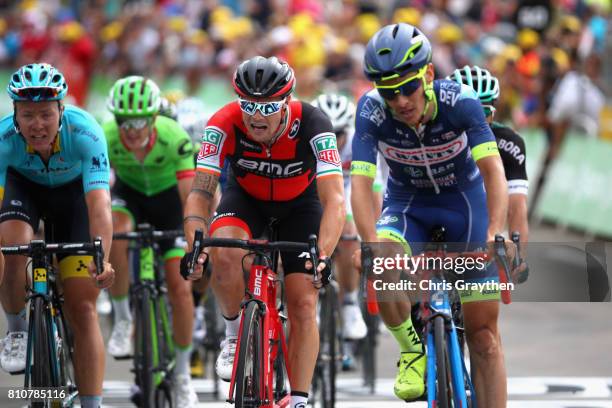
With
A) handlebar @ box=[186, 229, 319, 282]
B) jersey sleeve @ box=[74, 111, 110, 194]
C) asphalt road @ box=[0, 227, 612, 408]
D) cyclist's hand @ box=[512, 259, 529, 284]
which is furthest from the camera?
asphalt road @ box=[0, 227, 612, 408]

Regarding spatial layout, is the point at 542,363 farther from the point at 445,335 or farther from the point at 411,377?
the point at 445,335

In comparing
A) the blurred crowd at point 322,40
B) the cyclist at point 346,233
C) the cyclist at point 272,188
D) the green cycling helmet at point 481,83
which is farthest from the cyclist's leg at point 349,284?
the blurred crowd at point 322,40

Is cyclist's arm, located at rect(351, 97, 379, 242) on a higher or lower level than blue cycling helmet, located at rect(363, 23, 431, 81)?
lower

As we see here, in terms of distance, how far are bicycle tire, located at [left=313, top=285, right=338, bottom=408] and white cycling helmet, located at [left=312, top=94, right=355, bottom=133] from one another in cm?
129

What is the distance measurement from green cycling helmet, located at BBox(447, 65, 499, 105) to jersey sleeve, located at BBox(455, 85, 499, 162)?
99cm

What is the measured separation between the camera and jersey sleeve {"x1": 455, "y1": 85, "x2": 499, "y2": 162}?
7281 mm

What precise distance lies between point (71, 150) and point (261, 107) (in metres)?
1.20

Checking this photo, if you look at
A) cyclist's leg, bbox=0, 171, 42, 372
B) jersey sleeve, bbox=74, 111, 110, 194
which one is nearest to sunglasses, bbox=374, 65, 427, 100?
jersey sleeve, bbox=74, 111, 110, 194

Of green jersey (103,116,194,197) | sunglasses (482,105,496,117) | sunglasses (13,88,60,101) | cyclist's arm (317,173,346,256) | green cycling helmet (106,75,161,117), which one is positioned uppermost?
green cycling helmet (106,75,161,117)

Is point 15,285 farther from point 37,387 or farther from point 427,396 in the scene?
point 427,396

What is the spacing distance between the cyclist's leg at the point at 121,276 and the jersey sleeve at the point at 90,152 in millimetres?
1887

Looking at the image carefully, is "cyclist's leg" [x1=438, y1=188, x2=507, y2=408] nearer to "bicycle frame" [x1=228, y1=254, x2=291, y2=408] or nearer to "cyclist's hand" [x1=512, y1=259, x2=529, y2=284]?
"cyclist's hand" [x1=512, y1=259, x2=529, y2=284]

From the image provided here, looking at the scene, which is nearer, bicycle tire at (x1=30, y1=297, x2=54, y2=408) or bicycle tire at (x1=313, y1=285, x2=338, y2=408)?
bicycle tire at (x1=30, y1=297, x2=54, y2=408)

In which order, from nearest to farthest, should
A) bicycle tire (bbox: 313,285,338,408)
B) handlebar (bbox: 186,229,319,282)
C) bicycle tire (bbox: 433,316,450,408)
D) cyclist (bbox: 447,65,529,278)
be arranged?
1. bicycle tire (bbox: 433,316,450,408)
2. handlebar (bbox: 186,229,319,282)
3. cyclist (bbox: 447,65,529,278)
4. bicycle tire (bbox: 313,285,338,408)
